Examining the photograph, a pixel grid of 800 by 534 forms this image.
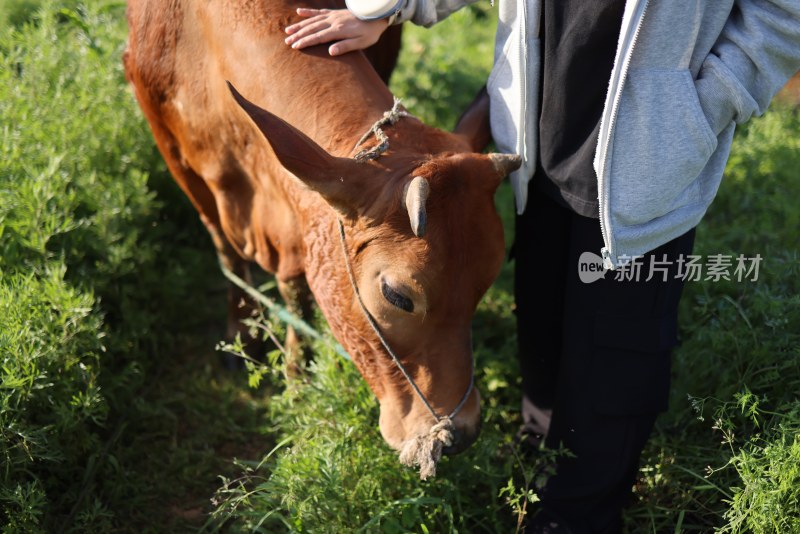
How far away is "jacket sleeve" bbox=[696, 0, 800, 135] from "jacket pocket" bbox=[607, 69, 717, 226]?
0.25 feet

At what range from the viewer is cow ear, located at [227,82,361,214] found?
2475 mm

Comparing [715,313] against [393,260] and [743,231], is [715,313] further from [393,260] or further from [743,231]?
[393,260]

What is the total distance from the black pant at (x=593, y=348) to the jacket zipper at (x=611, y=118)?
0.20m

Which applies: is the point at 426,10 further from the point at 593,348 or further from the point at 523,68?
the point at 593,348

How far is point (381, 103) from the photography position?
2965 mm

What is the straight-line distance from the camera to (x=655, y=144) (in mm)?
2398

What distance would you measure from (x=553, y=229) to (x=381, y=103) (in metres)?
0.82

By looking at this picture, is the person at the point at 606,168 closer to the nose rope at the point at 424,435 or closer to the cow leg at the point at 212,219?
the nose rope at the point at 424,435

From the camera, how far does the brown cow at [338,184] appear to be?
102 inches

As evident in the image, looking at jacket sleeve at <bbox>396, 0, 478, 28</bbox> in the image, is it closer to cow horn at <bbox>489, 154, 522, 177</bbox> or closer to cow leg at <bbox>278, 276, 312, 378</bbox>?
cow horn at <bbox>489, 154, 522, 177</bbox>

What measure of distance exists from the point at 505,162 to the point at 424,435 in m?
1.01

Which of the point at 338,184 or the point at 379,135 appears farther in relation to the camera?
the point at 379,135

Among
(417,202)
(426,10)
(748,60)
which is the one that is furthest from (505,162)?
(748,60)

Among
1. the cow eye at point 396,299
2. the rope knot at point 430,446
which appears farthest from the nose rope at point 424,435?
the cow eye at point 396,299
